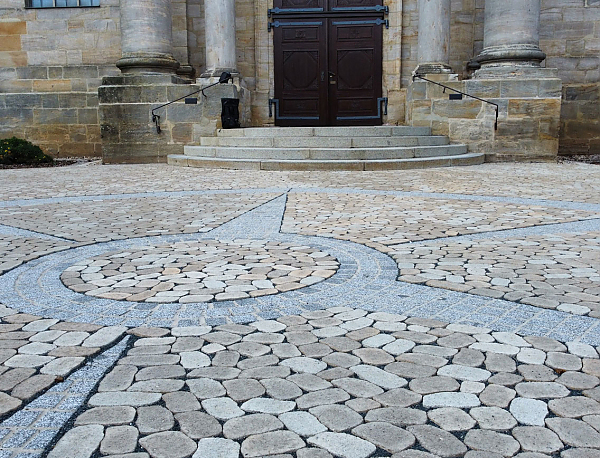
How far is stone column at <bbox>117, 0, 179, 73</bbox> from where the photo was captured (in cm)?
1234

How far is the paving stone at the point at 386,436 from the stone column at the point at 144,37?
1182 cm

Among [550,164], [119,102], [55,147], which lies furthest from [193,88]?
[550,164]

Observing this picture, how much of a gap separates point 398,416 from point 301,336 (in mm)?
772

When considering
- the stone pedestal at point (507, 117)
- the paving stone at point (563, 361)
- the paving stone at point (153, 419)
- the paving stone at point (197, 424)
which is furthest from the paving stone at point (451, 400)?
the stone pedestal at point (507, 117)

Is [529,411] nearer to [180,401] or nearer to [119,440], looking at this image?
[180,401]

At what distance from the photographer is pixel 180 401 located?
199 centimetres

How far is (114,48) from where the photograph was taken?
46.3 feet

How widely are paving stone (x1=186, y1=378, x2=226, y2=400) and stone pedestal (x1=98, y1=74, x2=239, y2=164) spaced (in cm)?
1073

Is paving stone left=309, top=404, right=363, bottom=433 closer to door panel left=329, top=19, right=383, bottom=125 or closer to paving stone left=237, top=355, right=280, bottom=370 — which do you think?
paving stone left=237, top=355, right=280, bottom=370

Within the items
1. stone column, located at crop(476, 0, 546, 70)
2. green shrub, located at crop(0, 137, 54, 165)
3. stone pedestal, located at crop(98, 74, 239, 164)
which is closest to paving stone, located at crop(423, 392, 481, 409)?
stone pedestal, located at crop(98, 74, 239, 164)

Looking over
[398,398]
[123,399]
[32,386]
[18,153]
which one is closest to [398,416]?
[398,398]

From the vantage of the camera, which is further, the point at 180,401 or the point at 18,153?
the point at 18,153

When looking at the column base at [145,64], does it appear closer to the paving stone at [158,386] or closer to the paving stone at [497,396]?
the paving stone at [158,386]

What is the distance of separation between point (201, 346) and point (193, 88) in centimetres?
1073
